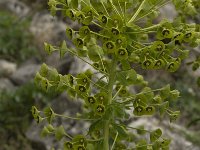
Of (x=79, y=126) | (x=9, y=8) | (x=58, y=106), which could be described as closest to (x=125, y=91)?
(x=79, y=126)

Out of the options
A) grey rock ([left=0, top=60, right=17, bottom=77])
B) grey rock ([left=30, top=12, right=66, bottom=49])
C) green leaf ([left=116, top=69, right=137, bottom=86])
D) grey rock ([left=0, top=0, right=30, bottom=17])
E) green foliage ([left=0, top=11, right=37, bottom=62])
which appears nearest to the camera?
green leaf ([left=116, top=69, right=137, bottom=86])

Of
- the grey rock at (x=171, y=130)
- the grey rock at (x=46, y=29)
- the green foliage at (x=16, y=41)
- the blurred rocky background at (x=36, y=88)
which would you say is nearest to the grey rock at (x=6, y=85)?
the blurred rocky background at (x=36, y=88)

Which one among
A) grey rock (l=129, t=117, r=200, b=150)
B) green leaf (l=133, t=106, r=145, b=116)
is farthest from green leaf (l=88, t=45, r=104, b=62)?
grey rock (l=129, t=117, r=200, b=150)

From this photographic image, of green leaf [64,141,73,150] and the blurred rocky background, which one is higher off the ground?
the blurred rocky background

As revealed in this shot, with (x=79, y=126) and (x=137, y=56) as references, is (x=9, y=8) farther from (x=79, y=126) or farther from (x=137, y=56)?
(x=137, y=56)

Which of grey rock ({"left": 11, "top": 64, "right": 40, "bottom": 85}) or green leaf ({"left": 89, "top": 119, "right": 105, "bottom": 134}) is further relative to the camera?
grey rock ({"left": 11, "top": 64, "right": 40, "bottom": 85})

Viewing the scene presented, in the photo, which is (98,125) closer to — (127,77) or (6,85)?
(127,77)

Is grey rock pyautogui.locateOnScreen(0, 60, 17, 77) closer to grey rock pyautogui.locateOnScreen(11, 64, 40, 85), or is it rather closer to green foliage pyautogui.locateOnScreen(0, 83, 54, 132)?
grey rock pyautogui.locateOnScreen(11, 64, 40, 85)
